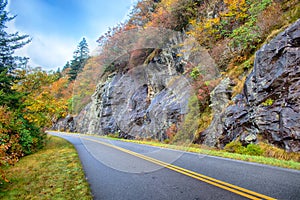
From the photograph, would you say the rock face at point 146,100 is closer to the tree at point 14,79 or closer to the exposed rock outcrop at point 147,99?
the exposed rock outcrop at point 147,99

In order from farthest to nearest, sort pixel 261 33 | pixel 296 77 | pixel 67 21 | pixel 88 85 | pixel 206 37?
pixel 206 37 → pixel 67 21 → pixel 261 33 → pixel 88 85 → pixel 296 77

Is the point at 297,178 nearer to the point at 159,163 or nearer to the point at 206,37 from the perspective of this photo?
the point at 159,163

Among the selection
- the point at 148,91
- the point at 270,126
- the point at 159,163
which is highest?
the point at 148,91

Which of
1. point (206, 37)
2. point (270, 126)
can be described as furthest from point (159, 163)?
point (206, 37)

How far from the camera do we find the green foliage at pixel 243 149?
7014 mm

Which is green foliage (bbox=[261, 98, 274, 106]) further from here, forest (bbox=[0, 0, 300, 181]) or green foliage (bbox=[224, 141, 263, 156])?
forest (bbox=[0, 0, 300, 181])

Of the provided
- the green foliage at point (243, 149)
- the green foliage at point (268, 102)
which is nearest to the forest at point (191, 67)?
the green foliage at point (268, 102)

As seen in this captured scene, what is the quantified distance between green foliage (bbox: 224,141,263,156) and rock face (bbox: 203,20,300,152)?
304 mm

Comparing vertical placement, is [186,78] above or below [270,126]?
above

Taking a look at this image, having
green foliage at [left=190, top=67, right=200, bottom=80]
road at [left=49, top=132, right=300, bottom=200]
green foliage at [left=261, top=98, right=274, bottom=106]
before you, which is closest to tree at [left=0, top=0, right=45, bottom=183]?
road at [left=49, top=132, right=300, bottom=200]

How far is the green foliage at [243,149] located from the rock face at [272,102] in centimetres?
30

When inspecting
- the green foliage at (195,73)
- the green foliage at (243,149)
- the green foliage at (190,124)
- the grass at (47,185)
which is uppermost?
the green foliage at (195,73)

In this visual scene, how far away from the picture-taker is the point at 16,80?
444 inches

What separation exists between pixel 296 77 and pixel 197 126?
5.43 m
